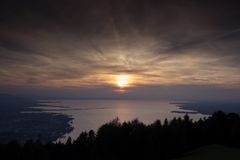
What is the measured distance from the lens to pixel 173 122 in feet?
97.6

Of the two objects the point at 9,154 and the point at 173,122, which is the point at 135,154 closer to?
the point at 173,122

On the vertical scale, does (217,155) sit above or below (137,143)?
above

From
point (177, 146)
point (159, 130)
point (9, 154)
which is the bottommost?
point (9, 154)

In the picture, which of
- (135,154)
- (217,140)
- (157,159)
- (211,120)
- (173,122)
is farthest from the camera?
(211,120)

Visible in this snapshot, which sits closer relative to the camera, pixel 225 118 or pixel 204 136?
pixel 204 136

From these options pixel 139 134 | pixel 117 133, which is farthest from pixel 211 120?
pixel 117 133

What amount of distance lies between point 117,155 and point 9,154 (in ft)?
47.2

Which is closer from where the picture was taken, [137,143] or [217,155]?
[217,155]

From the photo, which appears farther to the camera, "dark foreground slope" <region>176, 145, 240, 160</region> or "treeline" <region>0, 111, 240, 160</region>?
"treeline" <region>0, 111, 240, 160</region>

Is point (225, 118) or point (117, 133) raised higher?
point (225, 118)

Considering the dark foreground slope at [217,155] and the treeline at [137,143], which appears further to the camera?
the treeline at [137,143]

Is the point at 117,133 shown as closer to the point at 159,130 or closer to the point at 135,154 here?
the point at 135,154

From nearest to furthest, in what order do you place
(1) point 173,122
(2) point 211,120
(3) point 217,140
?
(1) point 173,122, (3) point 217,140, (2) point 211,120

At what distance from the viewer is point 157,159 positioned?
25.0m
